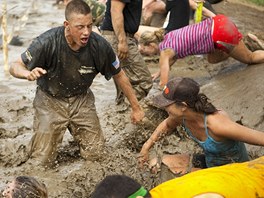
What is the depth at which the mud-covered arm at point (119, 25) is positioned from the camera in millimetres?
6672

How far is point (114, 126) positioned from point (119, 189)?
4172 millimetres

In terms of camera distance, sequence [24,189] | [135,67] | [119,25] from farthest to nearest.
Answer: [135,67]
[119,25]
[24,189]

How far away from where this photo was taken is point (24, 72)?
16.1ft

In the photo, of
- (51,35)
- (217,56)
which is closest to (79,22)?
(51,35)

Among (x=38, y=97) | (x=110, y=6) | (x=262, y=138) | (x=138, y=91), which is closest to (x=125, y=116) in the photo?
(x=138, y=91)

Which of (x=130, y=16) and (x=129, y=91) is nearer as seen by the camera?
(x=129, y=91)

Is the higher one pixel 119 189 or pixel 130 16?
pixel 119 189

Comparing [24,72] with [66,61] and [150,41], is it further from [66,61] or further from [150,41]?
[150,41]

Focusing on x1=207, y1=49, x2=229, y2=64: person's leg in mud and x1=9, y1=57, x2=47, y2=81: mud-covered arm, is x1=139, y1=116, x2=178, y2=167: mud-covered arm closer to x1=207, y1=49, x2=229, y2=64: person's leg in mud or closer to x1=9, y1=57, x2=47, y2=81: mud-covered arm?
x1=9, y1=57, x2=47, y2=81: mud-covered arm

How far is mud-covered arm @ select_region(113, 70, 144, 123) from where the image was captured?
557 cm

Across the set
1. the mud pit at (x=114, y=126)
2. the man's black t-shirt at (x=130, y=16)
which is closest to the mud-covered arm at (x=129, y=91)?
the mud pit at (x=114, y=126)

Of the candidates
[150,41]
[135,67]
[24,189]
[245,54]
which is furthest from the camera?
[150,41]

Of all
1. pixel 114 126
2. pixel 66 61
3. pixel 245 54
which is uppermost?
pixel 66 61

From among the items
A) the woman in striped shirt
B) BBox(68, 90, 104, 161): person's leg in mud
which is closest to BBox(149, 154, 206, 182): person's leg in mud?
BBox(68, 90, 104, 161): person's leg in mud
